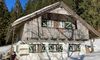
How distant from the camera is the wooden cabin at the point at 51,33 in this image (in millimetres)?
23297

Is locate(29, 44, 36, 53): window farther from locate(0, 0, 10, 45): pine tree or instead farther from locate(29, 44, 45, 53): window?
A: locate(0, 0, 10, 45): pine tree

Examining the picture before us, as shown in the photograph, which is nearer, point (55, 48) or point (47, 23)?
point (47, 23)

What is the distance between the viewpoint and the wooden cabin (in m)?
23.3

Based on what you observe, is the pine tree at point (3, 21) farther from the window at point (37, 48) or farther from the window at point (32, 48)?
the window at point (32, 48)

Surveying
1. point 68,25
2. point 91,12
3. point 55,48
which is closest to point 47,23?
point 68,25

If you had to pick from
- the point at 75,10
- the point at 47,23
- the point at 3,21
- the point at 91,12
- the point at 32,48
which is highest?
the point at 75,10

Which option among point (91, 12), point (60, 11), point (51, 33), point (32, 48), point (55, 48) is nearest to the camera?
point (32, 48)

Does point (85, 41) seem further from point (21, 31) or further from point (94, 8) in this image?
point (94, 8)

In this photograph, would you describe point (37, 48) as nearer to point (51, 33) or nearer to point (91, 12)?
point (51, 33)

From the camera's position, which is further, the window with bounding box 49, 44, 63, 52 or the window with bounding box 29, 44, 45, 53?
the window with bounding box 49, 44, 63, 52

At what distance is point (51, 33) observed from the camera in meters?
24.5

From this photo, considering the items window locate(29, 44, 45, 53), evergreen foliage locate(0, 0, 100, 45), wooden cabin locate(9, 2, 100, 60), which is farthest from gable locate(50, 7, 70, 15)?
evergreen foliage locate(0, 0, 100, 45)

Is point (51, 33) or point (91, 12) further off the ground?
point (91, 12)

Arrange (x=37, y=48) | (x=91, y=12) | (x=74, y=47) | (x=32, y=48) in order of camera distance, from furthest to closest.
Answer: (x=91, y=12) → (x=74, y=47) → (x=37, y=48) → (x=32, y=48)
